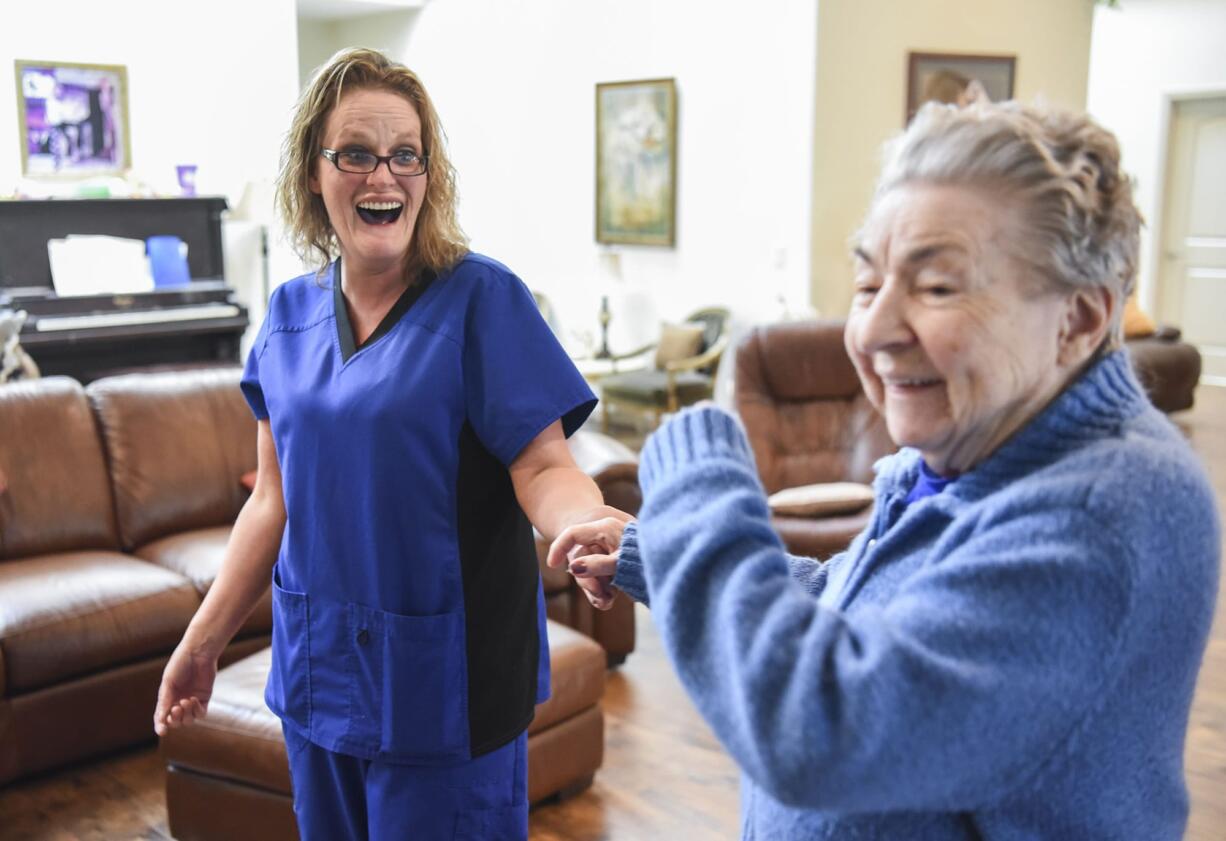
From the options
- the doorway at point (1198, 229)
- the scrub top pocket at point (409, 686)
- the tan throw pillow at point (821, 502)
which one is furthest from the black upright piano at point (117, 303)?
the doorway at point (1198, 229)

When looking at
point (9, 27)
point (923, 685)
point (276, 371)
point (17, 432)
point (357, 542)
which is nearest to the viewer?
point (923, 685)

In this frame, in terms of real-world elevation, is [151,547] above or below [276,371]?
below

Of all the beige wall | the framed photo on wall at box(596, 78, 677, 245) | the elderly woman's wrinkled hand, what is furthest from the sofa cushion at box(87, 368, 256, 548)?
the framed photo on wall at box(596, 78, 677, 245)

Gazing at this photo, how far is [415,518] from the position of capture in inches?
56.4

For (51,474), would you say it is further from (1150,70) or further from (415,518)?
(1150,70)

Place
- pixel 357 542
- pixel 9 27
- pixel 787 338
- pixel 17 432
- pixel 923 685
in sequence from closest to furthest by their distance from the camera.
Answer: pixel 923 685 < pixel 357 542 < pixel 17 432 < pixel 787 338 < pixel 9 27

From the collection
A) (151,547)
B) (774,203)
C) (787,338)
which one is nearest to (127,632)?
(151,547)

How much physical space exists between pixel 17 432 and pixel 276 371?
236 cm

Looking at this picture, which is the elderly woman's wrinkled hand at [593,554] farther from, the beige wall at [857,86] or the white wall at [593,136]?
→ the beige wall at [857,86]

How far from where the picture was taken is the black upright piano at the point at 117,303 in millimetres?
5930

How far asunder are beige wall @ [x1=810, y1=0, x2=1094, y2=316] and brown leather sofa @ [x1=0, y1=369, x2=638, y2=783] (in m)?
2.99

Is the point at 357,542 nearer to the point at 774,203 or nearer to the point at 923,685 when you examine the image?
the point at 923,685

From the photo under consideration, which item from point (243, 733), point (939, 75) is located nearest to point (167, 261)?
point (939, 75)

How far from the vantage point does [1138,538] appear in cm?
71
